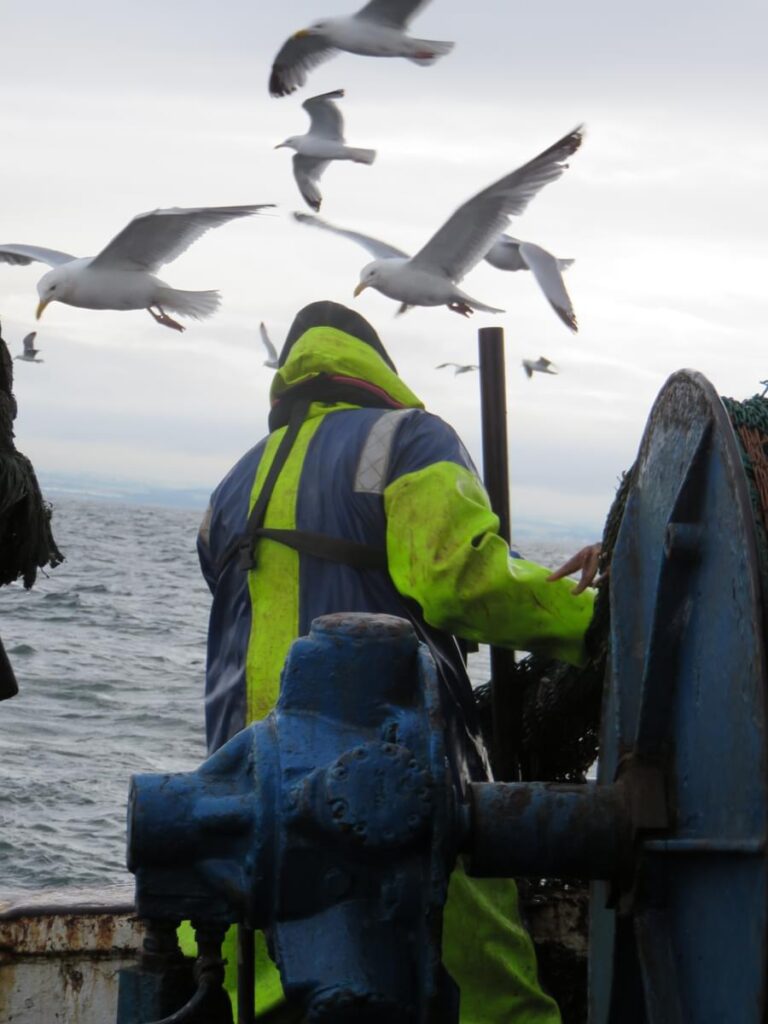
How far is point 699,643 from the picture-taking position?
2.33 m

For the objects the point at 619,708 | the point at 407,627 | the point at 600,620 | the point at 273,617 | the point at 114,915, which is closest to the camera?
the point at 407,627

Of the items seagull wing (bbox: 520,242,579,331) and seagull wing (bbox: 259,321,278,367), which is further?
seagull wing (bbox: 259,321,278,367)

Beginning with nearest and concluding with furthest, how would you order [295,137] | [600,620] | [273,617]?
[600,620], [273,617], [295,137]

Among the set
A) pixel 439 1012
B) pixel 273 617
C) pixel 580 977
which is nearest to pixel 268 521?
pixel 273 617

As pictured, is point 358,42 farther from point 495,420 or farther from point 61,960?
point 61,960

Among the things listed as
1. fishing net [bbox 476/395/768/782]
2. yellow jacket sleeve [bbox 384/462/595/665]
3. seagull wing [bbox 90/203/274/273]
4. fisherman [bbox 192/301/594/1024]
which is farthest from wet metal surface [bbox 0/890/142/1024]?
seagull wing [bbox 90/203/274/273]

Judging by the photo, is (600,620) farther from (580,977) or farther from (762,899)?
(580,977)

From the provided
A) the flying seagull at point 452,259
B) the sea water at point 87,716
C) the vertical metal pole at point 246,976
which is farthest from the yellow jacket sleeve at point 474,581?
the flying seagull at point 452,259

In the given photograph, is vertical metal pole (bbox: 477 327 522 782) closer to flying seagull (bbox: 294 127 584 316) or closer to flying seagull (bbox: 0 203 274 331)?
flying seagull (bbox: 294 127 584 316)

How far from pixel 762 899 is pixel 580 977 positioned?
7.77 ft

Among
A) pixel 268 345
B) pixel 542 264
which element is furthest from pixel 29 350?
pixel 542 264

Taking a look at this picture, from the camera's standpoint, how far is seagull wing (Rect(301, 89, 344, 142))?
1473cm

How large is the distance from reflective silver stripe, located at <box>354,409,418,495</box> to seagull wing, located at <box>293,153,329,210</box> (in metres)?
10.5

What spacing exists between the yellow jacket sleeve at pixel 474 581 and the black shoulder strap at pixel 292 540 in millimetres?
114
